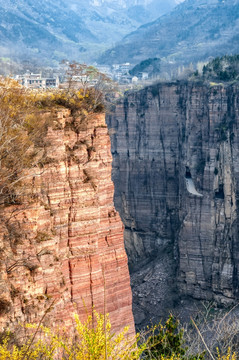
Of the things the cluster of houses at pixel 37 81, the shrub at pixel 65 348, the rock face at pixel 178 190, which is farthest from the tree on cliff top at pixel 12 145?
the cluster of houses at pixel 37 81

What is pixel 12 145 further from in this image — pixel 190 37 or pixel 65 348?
pixel 190 37

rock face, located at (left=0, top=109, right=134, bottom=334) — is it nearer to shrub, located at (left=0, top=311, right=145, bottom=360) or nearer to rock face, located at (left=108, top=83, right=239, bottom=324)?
shrub, located at (left=0, top=311, right=145, bottom=360)

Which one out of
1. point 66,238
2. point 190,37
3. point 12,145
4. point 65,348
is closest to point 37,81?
point 12,145

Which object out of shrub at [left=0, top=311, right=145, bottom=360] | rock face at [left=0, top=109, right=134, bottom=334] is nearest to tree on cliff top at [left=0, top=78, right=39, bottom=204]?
rock face at [left=0, top=109, right=134, bottom=334]

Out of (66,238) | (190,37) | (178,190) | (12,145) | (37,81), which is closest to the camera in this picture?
(12,145)

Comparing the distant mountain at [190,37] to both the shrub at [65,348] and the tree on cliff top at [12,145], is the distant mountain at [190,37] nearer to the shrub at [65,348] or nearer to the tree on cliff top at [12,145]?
the tree on cliff top at [12,145]
